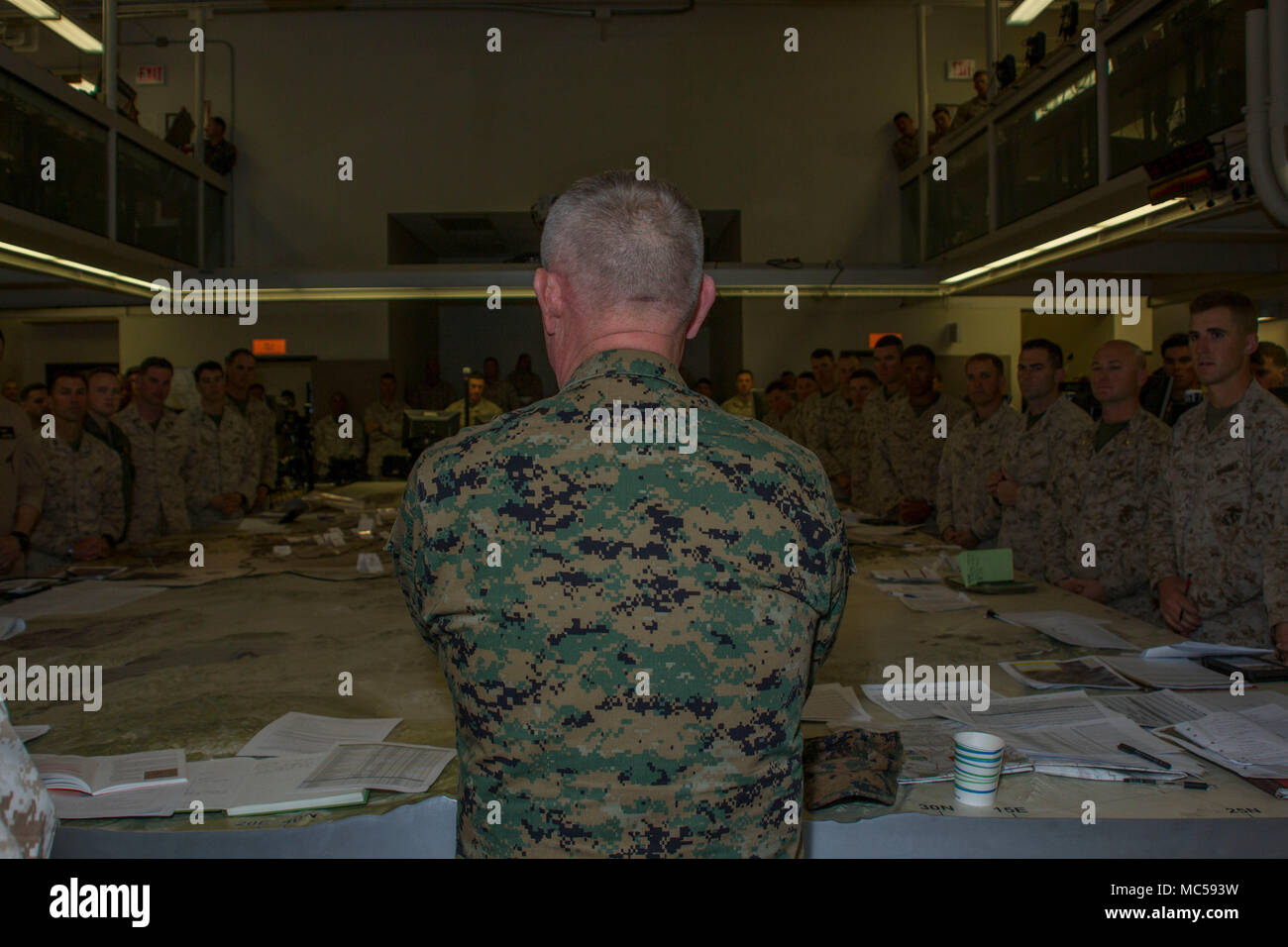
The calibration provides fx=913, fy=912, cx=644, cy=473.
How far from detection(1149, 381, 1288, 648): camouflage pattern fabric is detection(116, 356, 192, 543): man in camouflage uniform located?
15.9 feet

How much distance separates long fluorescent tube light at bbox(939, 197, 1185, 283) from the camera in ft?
16.1

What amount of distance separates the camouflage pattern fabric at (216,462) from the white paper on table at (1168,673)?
4.80 m

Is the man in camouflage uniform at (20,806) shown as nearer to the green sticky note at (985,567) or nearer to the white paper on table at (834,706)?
the white paper on table at (834,706)

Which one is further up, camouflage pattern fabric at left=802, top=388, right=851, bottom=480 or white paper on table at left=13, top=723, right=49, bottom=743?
camouflage pattern fabric at left=802, top=388, right=851, bottom=480

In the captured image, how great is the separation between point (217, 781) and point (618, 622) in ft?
3.05

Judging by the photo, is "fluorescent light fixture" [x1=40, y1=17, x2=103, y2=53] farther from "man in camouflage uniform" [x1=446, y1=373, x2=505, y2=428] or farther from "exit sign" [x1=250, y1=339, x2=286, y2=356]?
"exit sign" [x1=250, y1=339, x2=286, y2=356]

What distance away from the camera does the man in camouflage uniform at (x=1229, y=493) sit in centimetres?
277

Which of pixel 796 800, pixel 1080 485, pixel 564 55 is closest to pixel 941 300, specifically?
pixel 564 55

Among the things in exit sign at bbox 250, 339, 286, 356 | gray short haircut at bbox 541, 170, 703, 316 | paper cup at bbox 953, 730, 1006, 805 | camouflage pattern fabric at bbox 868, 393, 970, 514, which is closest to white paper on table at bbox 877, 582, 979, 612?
paper cup at bbox 953, 730, 1006, 805

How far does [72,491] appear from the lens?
176 inches

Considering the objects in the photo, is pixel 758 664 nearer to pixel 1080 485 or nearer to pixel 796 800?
pixel 796 800

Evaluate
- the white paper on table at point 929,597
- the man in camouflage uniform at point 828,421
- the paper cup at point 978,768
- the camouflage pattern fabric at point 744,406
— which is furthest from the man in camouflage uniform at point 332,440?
the paper cup at point 978,768

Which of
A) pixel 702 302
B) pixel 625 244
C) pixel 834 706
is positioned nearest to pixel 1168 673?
pixel 834 706

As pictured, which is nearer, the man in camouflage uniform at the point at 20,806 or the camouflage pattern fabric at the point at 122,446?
the man in camouflage uniform at the point at 20,806
